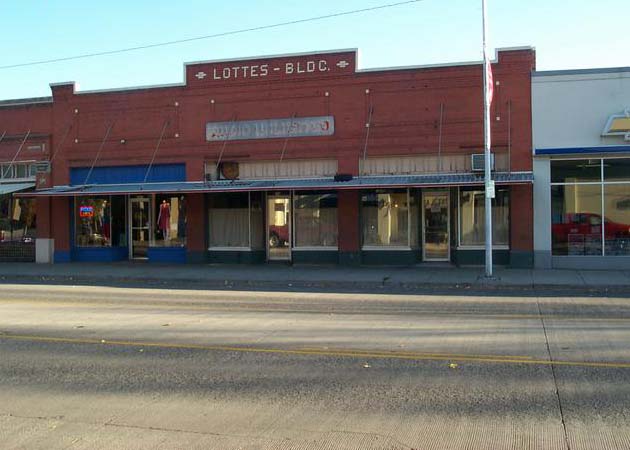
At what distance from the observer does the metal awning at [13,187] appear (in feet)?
77.2

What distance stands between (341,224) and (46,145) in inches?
491

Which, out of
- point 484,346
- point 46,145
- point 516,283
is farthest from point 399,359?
point 46,145

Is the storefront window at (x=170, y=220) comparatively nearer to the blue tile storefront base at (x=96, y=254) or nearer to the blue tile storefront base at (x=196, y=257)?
the blue tile storefront base at (x=196, y=257)

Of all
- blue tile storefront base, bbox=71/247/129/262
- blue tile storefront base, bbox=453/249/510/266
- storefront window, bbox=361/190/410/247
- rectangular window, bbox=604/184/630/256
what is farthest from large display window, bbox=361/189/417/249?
blue tile storefront base, bbox=71/247/129/262

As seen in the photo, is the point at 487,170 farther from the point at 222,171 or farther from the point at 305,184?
the point at 222,171

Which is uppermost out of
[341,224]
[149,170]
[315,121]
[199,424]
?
[315,121]

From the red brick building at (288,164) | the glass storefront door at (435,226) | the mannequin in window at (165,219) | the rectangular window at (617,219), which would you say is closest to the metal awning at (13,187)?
the red brick building at (288,164)

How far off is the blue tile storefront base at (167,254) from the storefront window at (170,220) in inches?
8.2

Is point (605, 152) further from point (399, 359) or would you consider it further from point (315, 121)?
point (399, 359)

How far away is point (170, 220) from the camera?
23.6m

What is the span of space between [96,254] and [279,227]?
7.70 metres

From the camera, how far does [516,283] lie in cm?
1623

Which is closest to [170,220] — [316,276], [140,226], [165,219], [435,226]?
[165,219]

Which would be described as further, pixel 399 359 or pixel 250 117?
pixel 250 117
